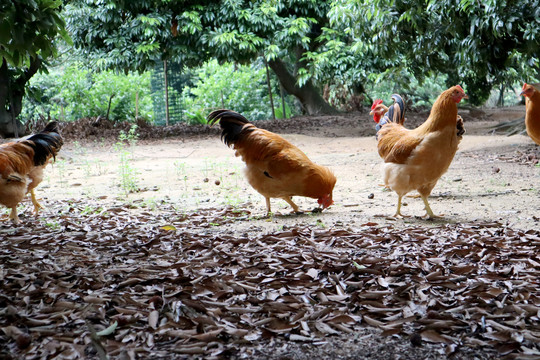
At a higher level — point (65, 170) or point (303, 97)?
point (303, 97)

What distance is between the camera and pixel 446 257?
10.9 ft

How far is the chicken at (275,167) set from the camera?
5.11 m

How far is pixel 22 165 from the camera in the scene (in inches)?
208

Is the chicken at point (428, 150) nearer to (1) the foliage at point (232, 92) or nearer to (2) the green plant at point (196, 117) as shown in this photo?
(2) the green plant at point (196, 117)

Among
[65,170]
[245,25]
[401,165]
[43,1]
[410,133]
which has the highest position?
[245,25]

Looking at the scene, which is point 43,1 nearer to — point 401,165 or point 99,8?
point 401,165

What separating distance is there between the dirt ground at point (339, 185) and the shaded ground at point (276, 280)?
0.20 feet

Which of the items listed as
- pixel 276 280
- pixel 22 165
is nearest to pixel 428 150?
pixel 276 280

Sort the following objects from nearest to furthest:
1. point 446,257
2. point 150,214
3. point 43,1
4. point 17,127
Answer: point 43,1 → point 446,257 → point 150,214 → point 17,127

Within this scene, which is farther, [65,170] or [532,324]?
[65,170]

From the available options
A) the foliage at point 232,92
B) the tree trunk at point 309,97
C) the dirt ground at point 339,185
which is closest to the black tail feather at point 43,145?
the dirt ground at point 339,185

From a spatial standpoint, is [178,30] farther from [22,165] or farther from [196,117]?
[22,165]

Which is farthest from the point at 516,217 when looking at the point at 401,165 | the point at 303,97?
the point at 303,97

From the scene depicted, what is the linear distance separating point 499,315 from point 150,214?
381 centimetres
